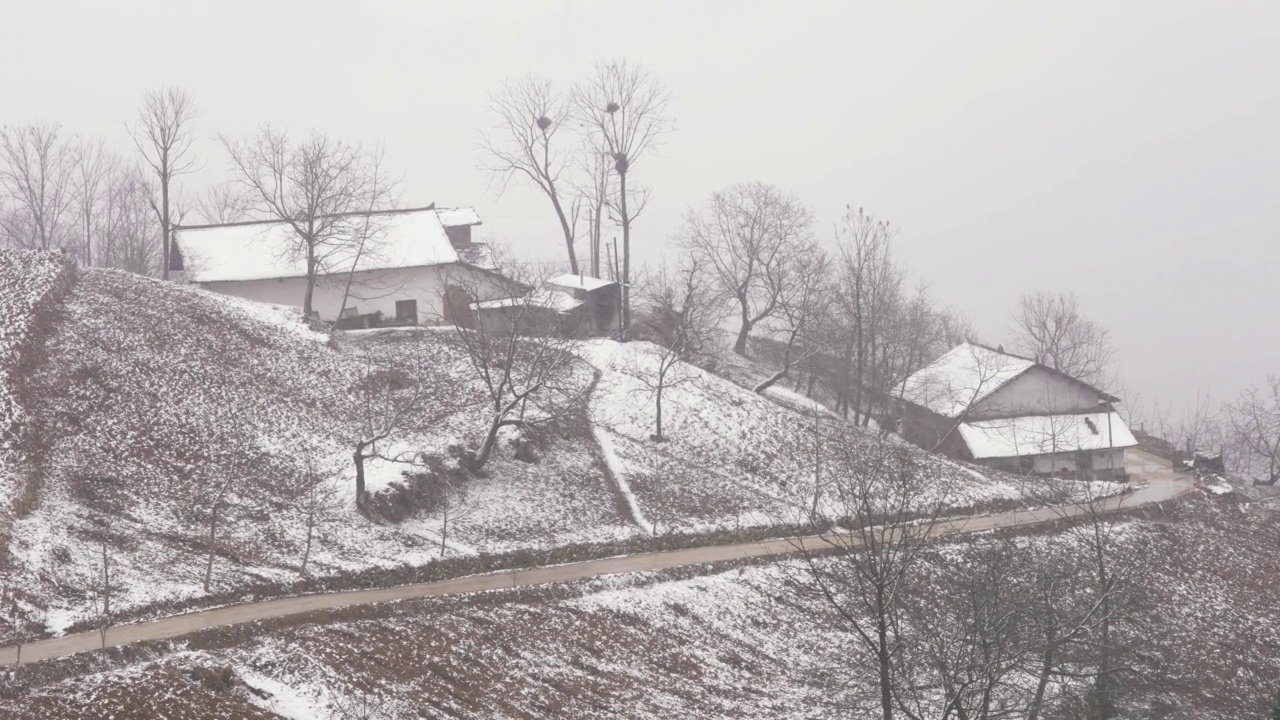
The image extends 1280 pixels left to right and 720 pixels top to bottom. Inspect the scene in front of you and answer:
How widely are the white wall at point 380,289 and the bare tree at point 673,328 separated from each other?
26.5 feet

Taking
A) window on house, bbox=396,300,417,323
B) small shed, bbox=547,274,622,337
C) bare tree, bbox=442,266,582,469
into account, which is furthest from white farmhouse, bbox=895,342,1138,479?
window on house, bbox=396,300,417,323

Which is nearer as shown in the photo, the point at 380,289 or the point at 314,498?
the point at 314,498

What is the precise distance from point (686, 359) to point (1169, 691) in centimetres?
2614

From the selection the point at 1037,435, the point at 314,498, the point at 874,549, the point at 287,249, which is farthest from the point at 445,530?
the point at 1037,435

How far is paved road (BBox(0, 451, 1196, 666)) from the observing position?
17531 millimetres

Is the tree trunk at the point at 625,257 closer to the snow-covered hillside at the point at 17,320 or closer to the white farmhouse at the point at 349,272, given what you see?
the white farmhouse at the point at 349,272

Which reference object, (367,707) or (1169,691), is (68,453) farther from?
(1169,691)

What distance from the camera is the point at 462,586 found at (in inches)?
949

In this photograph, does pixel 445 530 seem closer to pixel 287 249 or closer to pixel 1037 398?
pixel 287 249

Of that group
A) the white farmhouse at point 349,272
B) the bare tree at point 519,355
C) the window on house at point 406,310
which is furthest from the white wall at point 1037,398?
the window on house at point 406,310

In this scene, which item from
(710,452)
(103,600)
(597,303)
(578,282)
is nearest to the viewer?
(103,600)

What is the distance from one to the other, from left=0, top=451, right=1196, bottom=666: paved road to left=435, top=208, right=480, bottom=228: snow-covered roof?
3632cm

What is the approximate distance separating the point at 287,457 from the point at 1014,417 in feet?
112

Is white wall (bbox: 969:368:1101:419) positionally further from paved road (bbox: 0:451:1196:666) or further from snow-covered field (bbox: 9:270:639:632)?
snow-covered field (bbox: 9:270:639:632)
